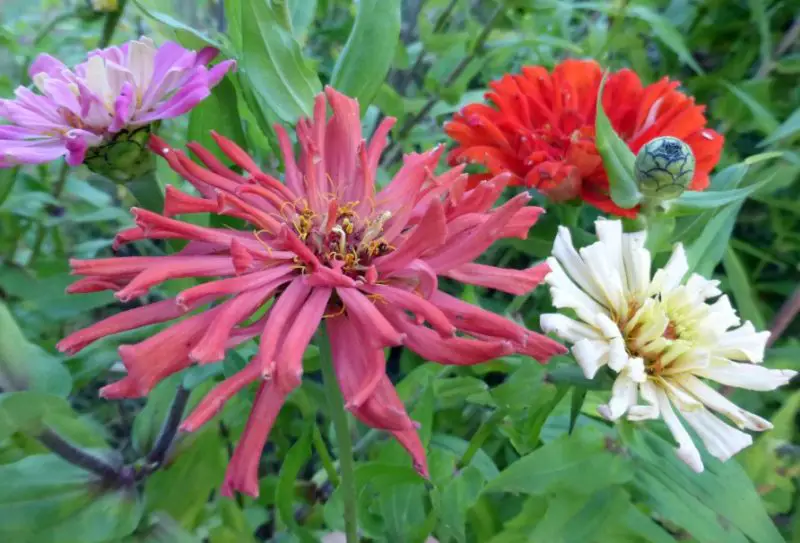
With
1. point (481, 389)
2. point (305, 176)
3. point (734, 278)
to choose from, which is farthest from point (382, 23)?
point (734, 278)

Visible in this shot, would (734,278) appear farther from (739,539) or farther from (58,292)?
(58,292)

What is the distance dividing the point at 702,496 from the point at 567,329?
0.12 m

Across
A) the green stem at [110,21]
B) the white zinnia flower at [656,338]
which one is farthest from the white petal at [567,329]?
the green stem at [110,21]

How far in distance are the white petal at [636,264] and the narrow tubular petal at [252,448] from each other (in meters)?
0.17

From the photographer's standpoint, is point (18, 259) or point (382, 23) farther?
point (18, 259)

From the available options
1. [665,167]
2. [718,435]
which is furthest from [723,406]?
[665,167]

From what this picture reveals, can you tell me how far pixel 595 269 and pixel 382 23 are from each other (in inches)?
6.4

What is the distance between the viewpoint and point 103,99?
11.1 inches

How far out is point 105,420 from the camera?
1.85 ft

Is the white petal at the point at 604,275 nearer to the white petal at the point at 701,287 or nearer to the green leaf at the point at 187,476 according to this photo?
the white petal at the point at 701,287

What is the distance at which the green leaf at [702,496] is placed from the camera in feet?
0.93

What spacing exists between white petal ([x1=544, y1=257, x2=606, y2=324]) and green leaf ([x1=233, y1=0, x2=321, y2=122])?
0.47 feet

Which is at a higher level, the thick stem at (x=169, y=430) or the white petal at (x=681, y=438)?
the white petal at (x=681, y=438)

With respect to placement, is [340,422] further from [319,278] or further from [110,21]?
[110,21]
